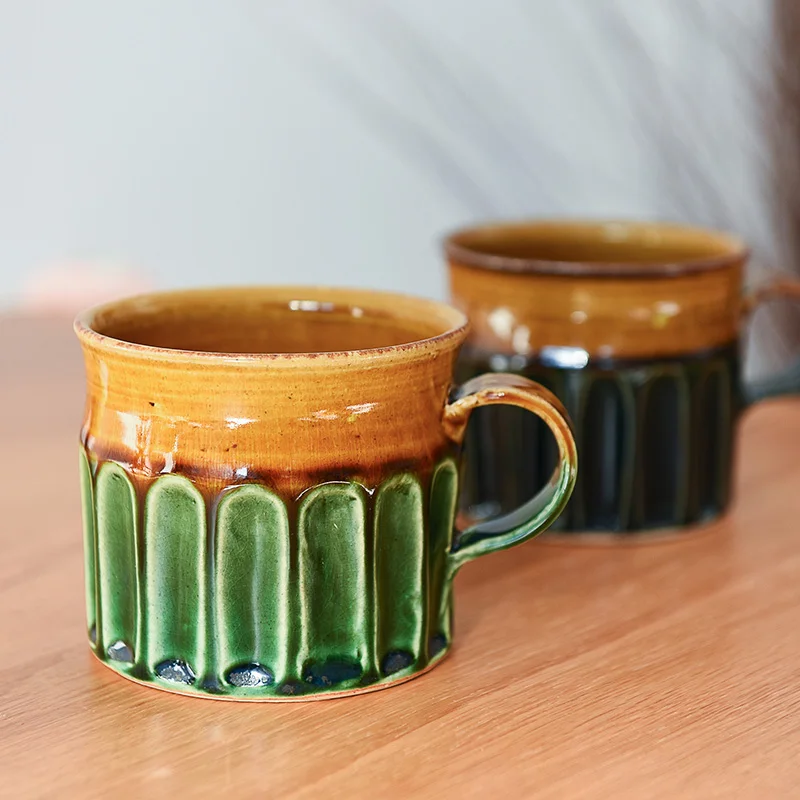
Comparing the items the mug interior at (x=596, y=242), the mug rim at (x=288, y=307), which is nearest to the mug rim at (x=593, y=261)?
the mug interior at (x=596, y=242)

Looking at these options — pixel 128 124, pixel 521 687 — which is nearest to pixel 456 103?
pixel 128 124

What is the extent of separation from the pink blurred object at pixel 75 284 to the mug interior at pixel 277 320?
103 centimetres

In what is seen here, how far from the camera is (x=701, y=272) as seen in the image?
28.4 inches

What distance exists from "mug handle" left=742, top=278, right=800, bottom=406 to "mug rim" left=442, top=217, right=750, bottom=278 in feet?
0.10

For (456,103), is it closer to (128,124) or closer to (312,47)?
(312,47)

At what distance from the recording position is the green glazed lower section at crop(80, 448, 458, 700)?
0.52 metres

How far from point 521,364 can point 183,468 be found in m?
0.27

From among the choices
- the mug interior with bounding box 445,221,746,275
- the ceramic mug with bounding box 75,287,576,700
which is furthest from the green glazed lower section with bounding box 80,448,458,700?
the mug interior with bounding box 445,221,746,275

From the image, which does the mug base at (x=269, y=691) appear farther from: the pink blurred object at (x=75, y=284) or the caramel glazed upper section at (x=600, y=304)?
the pink blurred object at (x=75, y=284)

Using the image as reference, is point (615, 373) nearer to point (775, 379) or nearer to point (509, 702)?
point (775, 379)

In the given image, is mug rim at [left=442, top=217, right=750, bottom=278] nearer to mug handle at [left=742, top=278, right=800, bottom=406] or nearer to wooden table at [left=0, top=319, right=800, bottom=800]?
mug handle at [left=742, top=278, right=800, bottom=406]

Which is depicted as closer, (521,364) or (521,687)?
(521,687)

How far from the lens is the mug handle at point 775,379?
788 mm

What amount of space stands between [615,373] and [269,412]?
274 millimetres
